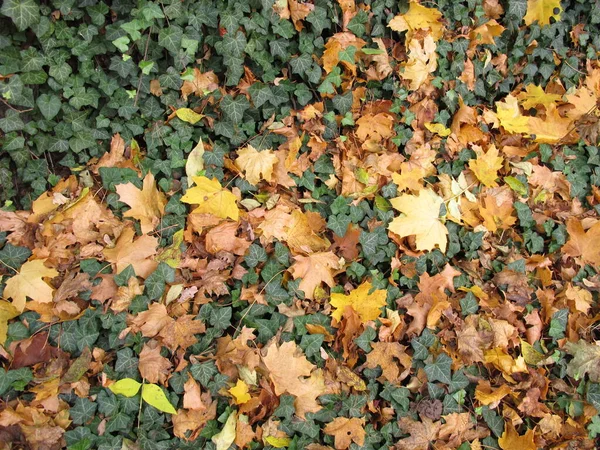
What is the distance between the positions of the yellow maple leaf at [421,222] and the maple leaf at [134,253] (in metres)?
1.01

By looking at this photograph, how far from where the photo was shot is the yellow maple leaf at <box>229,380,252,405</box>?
194 cm

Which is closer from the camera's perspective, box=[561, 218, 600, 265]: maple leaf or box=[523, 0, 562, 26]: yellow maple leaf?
box=[561, 218, 600, 265]: maple leaf

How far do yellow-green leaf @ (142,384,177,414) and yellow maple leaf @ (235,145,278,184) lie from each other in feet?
3.06

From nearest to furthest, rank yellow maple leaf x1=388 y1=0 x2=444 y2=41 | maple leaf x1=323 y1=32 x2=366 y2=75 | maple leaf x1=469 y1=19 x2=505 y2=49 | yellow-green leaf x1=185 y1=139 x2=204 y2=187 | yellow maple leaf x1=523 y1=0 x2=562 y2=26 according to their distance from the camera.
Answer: yellow-green leaf x1=185 y1=139 x2=204 y2=187 → maple leaf x1=323 y1=32 x2=366 y2=75 → yellow maple leaf x1=388 y1=0 x2=444 y2=41 → maple leaf x1=469 y1=19 x2=505 y2=49 → yellow maple leaf x1=523 y1=0 x2=562 y2=26

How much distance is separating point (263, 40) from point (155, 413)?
161 cm

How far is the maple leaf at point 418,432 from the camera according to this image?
2.02m

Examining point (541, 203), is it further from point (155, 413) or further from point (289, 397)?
point (155, 413)

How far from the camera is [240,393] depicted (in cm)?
194

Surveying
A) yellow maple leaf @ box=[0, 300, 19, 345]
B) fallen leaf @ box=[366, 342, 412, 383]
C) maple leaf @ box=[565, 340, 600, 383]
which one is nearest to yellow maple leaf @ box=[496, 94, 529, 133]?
maple leaf @ box=[565, 340, 600, 383]

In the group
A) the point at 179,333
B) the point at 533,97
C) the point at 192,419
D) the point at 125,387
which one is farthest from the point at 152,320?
the point at 533,97

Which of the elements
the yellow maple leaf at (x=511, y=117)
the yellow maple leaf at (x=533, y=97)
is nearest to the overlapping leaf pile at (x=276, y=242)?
the yellow maple leaf at (x=511, y=117)

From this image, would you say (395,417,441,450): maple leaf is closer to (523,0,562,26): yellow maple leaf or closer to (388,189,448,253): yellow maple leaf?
(388,189,448,253): yellow maple leaf

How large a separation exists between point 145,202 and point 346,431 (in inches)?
48.1

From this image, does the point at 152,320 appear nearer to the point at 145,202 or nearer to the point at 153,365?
the point at 153,365
